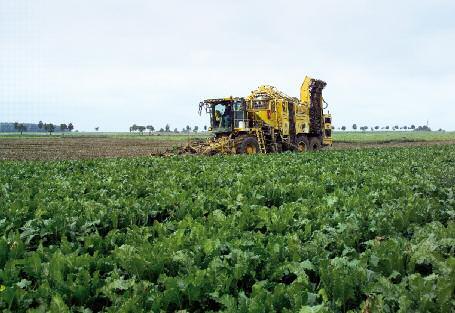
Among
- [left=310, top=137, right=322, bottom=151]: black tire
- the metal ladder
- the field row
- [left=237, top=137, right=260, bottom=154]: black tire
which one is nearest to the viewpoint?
[left=237, top=137, right=260, bottom=154]: black tire

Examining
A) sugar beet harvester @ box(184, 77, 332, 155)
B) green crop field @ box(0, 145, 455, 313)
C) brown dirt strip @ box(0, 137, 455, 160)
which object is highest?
sugar beet harvester @ box(184, 77, 332, 155)

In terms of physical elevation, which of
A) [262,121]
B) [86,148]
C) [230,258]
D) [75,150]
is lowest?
[230,258]

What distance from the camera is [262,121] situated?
24625 mm

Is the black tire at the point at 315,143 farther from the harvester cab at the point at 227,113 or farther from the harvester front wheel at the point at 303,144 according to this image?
Answer: the harvester cab at the point at 227,113

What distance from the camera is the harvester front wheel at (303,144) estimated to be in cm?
2703

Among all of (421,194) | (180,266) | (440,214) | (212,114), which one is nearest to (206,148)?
(212,114)

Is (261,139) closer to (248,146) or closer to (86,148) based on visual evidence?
(248,146)

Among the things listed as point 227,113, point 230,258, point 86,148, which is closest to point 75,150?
point 86,148

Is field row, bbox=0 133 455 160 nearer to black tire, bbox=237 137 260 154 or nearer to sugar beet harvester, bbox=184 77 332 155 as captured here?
sugar beet harvester, bbox=184 77 332 155

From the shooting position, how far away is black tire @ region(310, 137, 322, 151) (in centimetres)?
2841

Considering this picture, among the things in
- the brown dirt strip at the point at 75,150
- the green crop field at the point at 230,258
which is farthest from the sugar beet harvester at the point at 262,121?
the green crop field at the point at 230,258

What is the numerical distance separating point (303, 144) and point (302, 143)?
12cm

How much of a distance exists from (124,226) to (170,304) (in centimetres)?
311

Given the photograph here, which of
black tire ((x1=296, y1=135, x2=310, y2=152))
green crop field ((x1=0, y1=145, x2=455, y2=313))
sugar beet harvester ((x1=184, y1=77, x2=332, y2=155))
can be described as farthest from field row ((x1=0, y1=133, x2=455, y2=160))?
green crop field ((x1=0, y1=145, x2=455, y2=313))
